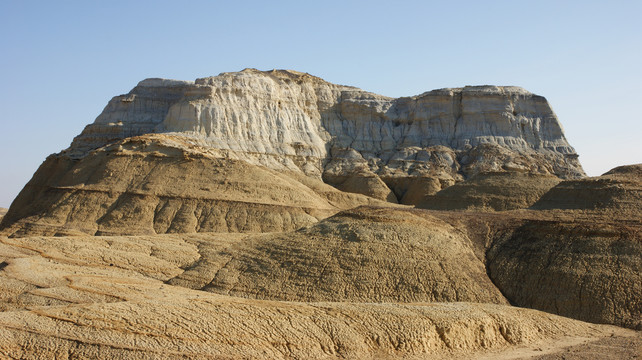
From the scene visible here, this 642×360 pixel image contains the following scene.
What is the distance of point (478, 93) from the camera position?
9969cm

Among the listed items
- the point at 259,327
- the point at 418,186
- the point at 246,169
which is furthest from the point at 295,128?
the point at 259,327

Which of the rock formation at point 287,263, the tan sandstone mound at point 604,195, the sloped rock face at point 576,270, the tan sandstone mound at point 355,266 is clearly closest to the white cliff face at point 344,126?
the rock formation at point 287,263

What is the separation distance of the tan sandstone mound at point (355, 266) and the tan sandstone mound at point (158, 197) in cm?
2117

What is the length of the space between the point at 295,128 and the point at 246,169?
30469 mm

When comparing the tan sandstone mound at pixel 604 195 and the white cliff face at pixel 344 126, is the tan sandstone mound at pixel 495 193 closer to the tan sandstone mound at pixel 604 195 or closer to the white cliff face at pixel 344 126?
the tan sandstone mound at pixel 604 195

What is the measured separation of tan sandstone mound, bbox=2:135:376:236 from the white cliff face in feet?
35.0

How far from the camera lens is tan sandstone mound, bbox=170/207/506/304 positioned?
29484 mm

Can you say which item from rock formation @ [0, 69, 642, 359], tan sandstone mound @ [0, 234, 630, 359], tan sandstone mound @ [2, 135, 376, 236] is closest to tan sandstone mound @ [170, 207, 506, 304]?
rock formation @ [0, 69, 642, 359]

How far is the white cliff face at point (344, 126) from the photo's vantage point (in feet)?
265

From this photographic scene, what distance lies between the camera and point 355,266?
3073 cm

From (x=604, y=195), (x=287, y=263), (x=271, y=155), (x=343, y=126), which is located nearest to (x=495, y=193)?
(x=604, y=195)

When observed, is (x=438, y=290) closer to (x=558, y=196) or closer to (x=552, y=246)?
(x=552, y=246)

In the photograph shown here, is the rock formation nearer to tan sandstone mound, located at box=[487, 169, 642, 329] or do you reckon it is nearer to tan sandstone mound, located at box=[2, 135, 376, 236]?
tan sandstone mound, located at box=[487, 169, 642, 329]

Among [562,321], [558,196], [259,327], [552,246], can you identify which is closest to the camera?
[259,327]
